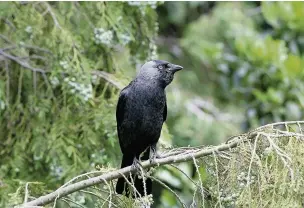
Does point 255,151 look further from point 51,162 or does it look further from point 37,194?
point 51,162

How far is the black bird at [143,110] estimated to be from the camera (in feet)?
13.4

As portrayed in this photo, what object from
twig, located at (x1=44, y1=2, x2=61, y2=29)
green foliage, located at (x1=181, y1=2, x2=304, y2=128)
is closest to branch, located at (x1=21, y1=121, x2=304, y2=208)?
twig, located at (x1=44, y1=2, x2=61, y2=29)

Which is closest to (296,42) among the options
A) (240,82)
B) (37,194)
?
(240,82)

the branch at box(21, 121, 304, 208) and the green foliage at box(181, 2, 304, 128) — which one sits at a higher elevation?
the green foliage at box(181, 2, 304, 128)

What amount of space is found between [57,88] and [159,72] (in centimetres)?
87

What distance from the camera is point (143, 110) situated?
4098mm

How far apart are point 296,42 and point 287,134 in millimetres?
5464

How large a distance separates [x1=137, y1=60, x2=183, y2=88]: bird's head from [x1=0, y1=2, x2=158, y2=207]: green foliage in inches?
16.5

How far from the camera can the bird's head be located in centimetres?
417

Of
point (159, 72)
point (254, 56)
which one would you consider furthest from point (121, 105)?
point (254, 56)

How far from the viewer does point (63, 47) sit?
4523mm

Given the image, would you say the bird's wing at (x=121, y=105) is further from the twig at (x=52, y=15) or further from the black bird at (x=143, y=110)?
the twig at (x=52, y=15)

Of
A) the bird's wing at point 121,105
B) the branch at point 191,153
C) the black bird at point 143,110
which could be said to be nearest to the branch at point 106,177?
the branch at point 191,153

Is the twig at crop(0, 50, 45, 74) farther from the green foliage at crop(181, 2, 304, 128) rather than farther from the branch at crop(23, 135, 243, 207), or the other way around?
the green foliage at crop(181, 2, 304, 128)
